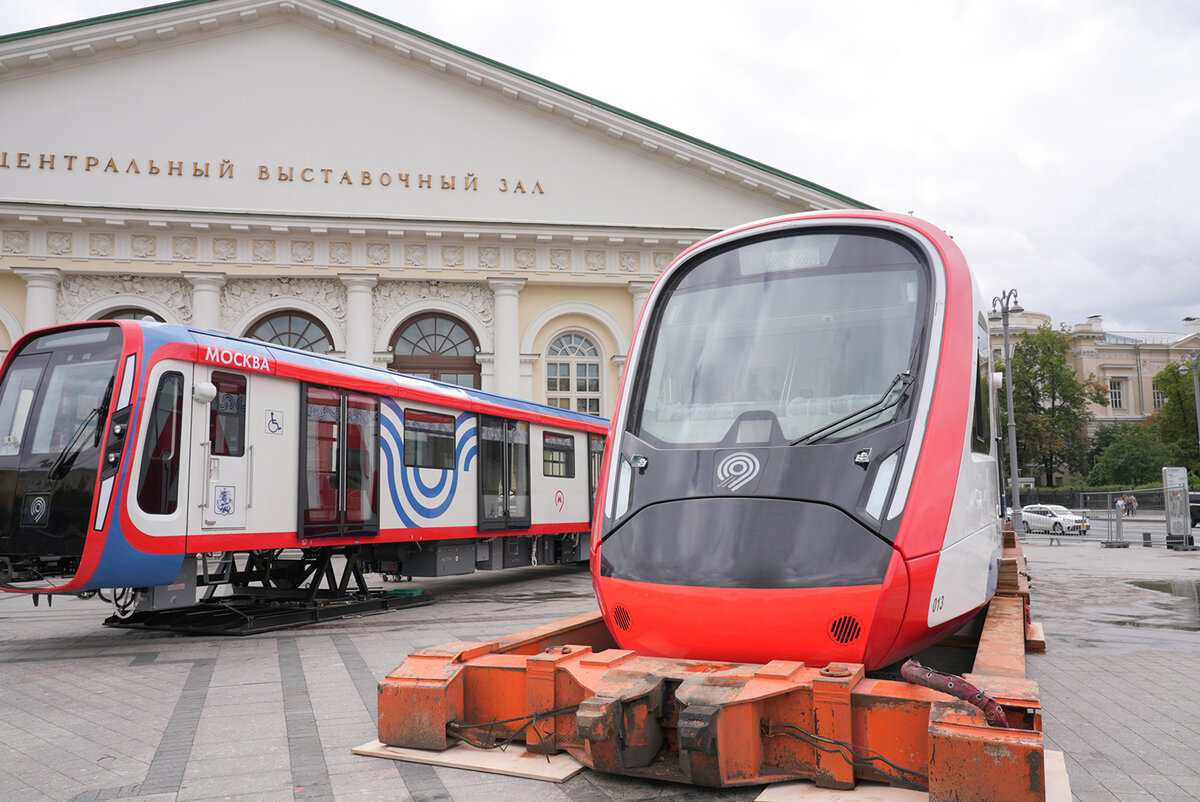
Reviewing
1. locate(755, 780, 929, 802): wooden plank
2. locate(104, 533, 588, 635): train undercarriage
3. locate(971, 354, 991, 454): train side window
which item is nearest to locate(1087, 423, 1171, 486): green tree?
locate(104, 533, 588, 635): train undercarriage

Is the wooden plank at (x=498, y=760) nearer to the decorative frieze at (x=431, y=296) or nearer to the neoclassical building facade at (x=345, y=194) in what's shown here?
the neoclassical building facade at (x=345, y=194)

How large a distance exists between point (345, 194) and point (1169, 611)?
22.3m

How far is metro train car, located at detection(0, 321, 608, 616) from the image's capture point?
27.9ft

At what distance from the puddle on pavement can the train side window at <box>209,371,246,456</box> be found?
974 centimetres

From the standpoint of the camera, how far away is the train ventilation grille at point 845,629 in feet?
13.6

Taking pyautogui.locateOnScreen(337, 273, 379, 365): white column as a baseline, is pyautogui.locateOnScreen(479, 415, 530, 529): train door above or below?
below

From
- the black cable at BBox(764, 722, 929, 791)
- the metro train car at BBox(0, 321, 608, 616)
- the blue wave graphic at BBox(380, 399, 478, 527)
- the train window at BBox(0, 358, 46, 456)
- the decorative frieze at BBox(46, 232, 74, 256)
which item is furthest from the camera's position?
the decorative frieze at BBox(46, 232, 74, 256)

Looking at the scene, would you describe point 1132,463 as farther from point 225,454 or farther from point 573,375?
point 225,454

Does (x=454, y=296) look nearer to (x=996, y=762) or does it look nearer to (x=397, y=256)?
(x=397, y=256)

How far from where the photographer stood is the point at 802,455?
4520mm

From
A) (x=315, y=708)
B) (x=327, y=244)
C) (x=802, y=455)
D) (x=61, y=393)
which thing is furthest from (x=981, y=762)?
(x=327, y=244)

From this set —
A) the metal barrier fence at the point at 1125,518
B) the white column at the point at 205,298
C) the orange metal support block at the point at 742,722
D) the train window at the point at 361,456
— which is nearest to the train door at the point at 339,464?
the train window at the point at 361,456

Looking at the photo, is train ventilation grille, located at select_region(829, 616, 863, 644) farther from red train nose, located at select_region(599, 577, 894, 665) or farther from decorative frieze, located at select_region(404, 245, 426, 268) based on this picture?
Answer: decorative frieze, located at select_region(404, 245, 426, 268)

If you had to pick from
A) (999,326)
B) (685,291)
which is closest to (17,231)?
(685,291)
